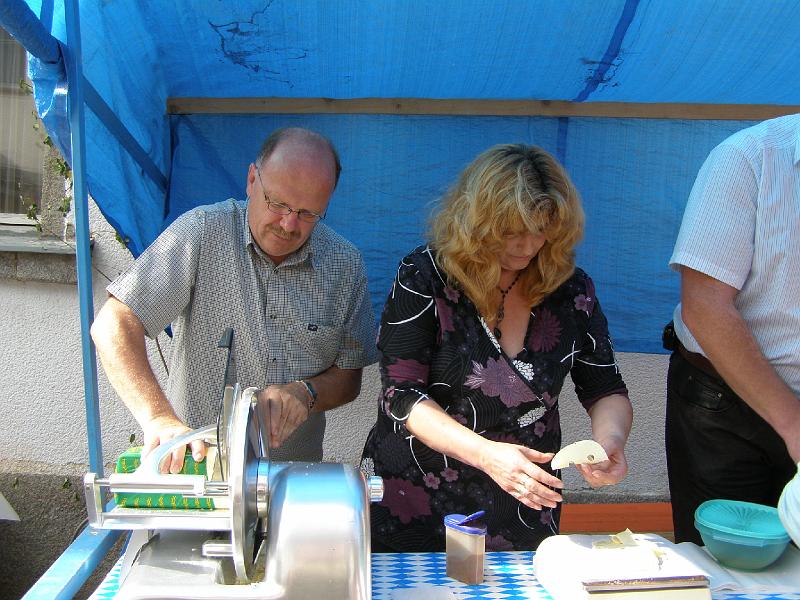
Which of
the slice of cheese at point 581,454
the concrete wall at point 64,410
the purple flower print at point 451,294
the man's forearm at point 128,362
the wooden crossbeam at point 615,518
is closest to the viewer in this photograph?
the slice of cheese at point 581,454

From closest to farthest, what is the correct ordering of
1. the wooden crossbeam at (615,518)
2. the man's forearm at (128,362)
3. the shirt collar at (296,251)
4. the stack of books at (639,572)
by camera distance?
the stack of books at (639,572) → the man's forearm at (128,362) → the shirt collar at (296,251) → the wooden crossbeam at (615,518)

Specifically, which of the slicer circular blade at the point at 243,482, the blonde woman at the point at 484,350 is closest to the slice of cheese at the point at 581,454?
the blonde woman at the point at 484,350

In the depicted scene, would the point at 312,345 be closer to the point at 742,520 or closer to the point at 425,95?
the point at 425,95

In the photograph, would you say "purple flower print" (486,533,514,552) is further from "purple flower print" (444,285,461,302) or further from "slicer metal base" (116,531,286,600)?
"slicer metal base" (116,531,286,600)

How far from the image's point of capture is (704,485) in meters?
2.21

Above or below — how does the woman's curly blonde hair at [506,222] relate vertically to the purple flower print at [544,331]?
above

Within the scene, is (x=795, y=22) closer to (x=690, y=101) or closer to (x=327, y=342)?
(x=690, y=101)

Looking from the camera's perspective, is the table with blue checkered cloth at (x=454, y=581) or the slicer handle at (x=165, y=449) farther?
the table with blue checkered cloth at (x=454, y=581)

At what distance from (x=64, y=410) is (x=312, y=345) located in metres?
1.85

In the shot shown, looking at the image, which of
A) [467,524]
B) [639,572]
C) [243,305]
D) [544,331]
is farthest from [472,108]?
[639,572]

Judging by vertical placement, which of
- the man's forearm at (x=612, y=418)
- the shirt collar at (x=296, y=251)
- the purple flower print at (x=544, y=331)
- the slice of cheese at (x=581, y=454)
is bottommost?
the man's forearm at (x=612, y=418)

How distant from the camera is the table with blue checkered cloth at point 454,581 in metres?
1.54

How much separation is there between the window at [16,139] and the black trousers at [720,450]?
9.69 ft

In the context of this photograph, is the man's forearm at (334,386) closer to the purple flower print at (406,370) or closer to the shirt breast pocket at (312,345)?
the shirt breast pocket at (312,345)
